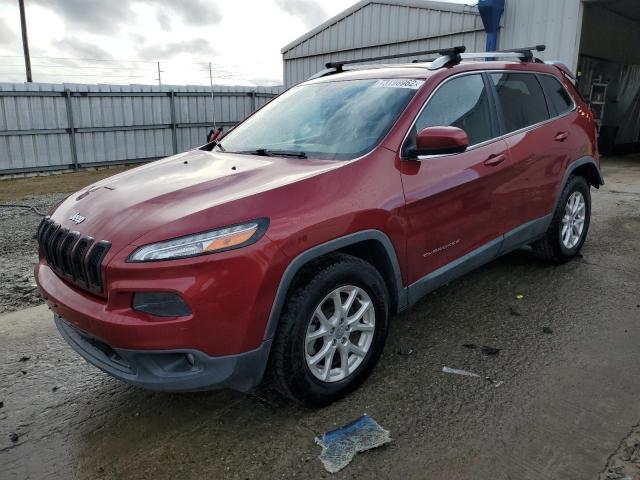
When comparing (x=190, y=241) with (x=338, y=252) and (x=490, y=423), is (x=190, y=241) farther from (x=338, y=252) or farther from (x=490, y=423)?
(x=490, y=423)

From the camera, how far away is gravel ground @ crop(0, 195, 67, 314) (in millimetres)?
4617

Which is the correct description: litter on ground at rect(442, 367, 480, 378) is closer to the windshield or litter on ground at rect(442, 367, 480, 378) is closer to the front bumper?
the front bumper

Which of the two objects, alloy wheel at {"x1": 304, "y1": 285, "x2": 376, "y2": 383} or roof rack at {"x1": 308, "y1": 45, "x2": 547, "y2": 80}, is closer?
alloy wheel at {"x1": 304, "y1": 285, "x2": 376, "y2": 383}

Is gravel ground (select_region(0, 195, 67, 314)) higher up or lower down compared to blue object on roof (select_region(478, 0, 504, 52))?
lower down

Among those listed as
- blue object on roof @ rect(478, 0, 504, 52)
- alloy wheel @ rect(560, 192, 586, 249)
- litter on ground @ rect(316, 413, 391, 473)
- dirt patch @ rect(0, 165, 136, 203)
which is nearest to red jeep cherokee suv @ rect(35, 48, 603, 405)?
litter on ground @ rect(316, 413, 391, 473)

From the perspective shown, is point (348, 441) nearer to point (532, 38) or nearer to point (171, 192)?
point (171, 192)

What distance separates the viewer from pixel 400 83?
11.5 feet

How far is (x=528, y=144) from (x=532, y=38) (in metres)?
9.88

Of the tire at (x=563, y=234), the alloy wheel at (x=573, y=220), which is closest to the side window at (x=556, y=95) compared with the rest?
the tire at (x=563, y=234)

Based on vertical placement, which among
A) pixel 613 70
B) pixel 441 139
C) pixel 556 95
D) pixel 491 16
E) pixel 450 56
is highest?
pixel 491 16

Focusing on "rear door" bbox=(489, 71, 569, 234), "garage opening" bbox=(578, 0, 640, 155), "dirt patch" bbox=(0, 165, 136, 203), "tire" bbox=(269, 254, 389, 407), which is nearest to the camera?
"tire" bbox=(269, 254, 389, 407)

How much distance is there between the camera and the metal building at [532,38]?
12391 millimetres

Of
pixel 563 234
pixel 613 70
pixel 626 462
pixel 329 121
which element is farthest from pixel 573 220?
pixel 613 70

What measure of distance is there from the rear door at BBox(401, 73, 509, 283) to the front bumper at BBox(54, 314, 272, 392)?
1.18 metres
